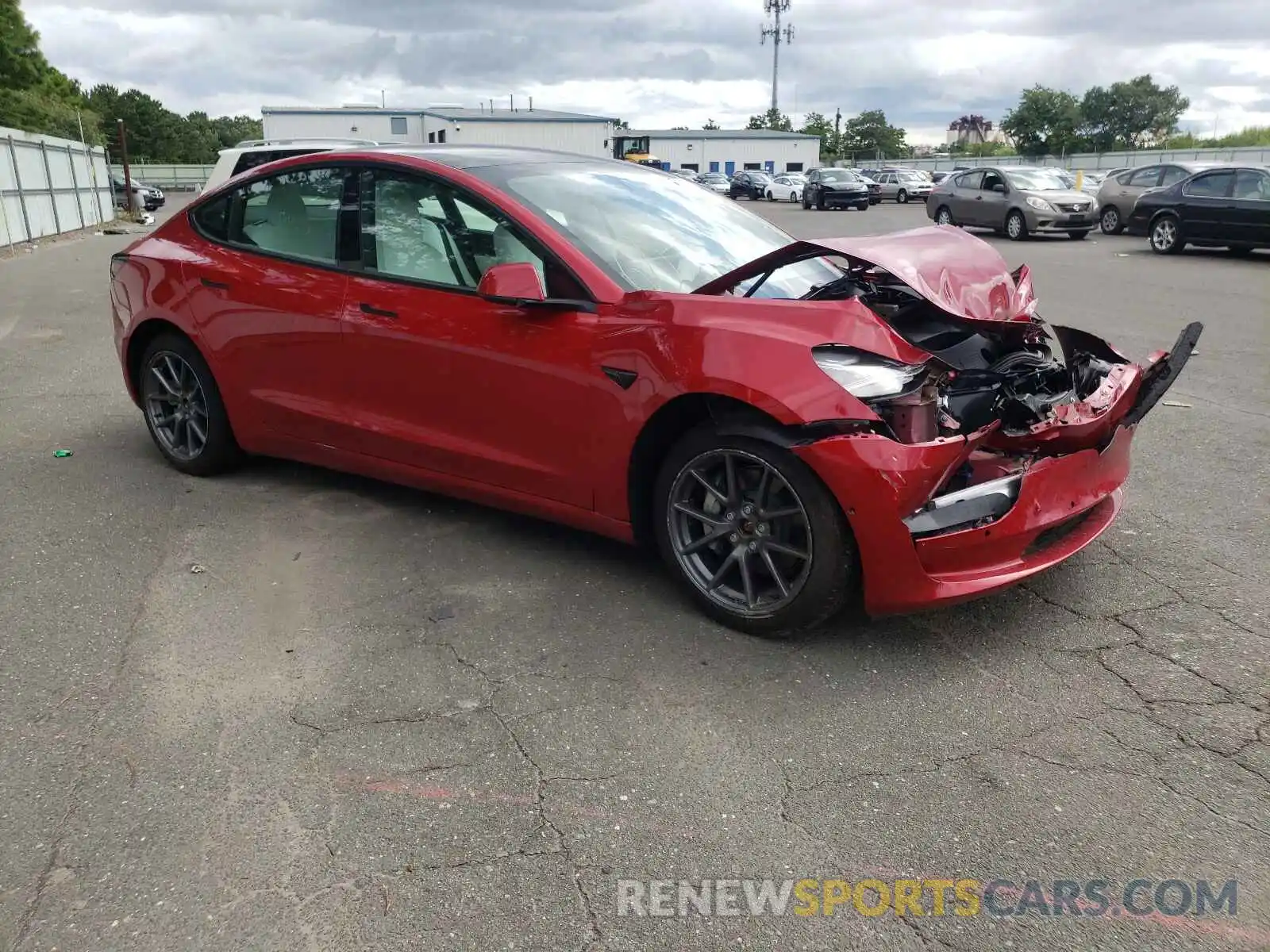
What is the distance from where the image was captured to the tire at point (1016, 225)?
894 inches

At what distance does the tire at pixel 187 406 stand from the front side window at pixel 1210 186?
1701 cm

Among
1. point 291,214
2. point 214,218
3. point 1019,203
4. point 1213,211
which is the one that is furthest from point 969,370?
point 1019,203

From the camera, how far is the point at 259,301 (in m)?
4.92

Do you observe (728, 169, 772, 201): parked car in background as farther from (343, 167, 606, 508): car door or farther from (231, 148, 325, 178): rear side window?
(343, 167, 606, 508): car door

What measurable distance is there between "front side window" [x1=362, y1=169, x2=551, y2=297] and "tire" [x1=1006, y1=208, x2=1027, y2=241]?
2080cm

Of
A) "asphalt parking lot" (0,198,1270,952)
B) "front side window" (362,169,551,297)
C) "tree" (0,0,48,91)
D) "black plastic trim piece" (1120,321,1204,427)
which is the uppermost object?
"tree" (0,0,48,91)

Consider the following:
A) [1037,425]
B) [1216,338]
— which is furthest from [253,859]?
[1216,338]

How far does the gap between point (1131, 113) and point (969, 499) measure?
4108 inches

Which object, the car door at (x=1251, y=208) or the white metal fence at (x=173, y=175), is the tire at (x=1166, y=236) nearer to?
the car door at (x=1251, y=208)

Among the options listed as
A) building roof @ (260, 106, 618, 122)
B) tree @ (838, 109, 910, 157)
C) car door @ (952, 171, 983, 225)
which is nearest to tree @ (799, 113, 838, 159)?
tree @ (838, 109, 910, 157)

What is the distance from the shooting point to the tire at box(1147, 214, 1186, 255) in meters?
17.8

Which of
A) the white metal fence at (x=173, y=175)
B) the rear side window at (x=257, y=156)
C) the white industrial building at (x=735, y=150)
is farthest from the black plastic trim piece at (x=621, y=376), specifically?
the white industrial building at (x=735, y=150)

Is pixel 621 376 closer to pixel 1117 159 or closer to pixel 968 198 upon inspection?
pixel 968 198

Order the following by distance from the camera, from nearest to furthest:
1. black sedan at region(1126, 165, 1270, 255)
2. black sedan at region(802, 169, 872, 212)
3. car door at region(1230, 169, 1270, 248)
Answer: car door at region(1230, 169, 1270, 248) → black sedan at region(1126, 165, 1270, 255) → black sedan at region(802, 169, 872, 212)
